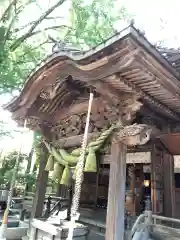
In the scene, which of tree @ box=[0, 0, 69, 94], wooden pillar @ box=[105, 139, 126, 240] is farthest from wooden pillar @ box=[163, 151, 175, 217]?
tree @ box=[0, 0, 69, 94]

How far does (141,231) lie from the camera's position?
500 cm

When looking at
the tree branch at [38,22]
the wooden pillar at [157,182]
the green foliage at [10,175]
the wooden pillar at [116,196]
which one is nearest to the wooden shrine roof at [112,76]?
the wooden pillar at [116,196]

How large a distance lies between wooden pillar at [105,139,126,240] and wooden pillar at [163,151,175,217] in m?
2.29

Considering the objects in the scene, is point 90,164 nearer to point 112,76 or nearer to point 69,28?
point 112,76

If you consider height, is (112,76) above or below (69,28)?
below

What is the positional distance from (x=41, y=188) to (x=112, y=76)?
4186mm

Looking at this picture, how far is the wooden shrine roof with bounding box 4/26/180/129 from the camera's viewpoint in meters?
3.10

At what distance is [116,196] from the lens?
4066 millimetres

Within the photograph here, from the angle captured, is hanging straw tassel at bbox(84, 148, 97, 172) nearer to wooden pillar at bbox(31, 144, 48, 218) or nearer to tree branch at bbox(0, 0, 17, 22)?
wooden pillar at bbox(31, 144, 48, 218)

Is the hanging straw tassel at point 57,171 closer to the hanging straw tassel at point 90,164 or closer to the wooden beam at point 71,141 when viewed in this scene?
the wooden beam at point 71,141

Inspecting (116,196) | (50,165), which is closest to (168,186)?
(116,196)

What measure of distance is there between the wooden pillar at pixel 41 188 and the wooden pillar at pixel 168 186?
133 inches

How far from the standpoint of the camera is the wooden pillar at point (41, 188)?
6.16 meters

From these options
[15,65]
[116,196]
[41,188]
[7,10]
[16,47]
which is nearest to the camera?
[116,196]
